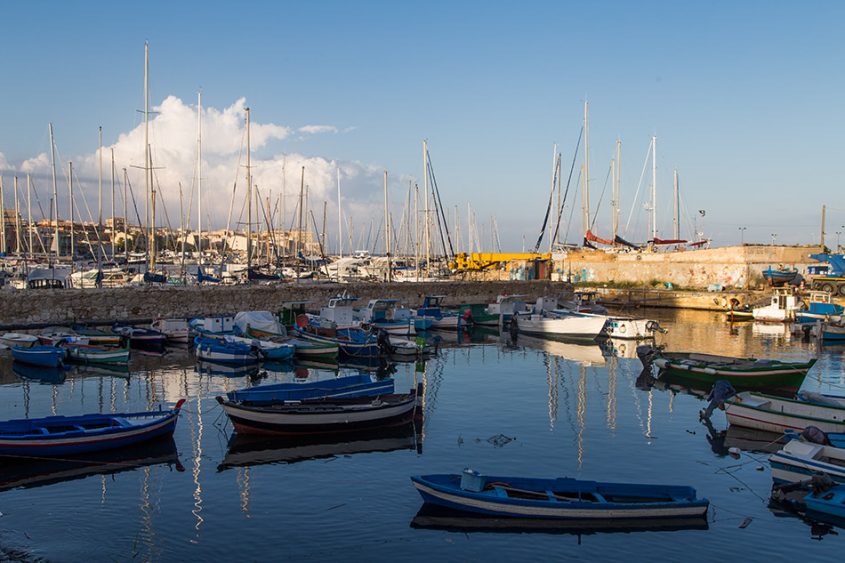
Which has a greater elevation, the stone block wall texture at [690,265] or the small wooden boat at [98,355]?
the stone block wall texture at [690,265]

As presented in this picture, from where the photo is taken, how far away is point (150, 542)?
1171 cm

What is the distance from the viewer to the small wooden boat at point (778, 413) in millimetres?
18016

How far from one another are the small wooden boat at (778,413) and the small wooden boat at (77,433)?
14.5 m

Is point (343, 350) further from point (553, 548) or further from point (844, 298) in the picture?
point (844, 298)

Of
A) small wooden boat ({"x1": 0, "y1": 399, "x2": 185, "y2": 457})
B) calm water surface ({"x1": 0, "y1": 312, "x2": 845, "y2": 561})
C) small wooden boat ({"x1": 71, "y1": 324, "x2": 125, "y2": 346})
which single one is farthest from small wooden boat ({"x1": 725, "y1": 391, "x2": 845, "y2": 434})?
small wooden boat ({"x1": 71, "y1": 324, "x2": 125, "y2": 346})

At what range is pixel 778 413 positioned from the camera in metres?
18.4

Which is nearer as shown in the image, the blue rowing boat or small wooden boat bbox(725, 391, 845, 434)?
small wooden boat bbox(725, 391, 845, 434)

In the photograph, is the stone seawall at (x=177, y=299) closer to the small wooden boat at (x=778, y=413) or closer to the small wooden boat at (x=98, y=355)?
the small wooden boat at (x=98, y=355)

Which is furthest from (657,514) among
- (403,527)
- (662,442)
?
(662,442)

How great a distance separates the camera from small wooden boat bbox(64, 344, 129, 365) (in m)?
29.3

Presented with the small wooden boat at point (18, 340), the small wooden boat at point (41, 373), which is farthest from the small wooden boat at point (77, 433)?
the small wooden boat at point (18, 340)

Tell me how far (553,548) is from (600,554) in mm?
740

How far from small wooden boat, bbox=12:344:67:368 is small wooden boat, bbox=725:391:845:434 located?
24.4 meters

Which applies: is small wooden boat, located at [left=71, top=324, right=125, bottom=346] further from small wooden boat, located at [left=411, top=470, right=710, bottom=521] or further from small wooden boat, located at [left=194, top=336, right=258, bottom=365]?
small wooden boat, located at [left=411, top=470, right=710, bottom=521]
